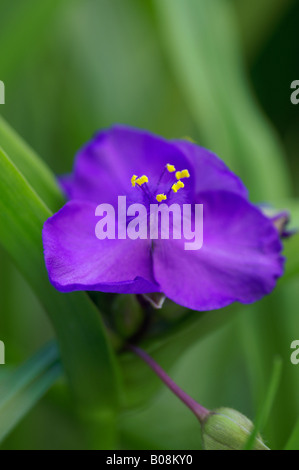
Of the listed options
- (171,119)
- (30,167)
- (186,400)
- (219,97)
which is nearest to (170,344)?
(186,400)

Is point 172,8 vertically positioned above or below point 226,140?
above

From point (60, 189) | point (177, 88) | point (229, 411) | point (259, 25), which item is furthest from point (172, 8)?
point (229, 411)

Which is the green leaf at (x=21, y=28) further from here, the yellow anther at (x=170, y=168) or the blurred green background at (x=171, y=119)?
the yellow anther at (x=170, y=168)

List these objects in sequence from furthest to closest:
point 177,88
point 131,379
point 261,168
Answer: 1. point 177,88
2. point 261,168
3. point 131,379

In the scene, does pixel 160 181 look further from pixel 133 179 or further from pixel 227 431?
pixel 227 431

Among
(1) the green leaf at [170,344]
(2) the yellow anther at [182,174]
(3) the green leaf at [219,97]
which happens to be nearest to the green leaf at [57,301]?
(1) the green leaf at [170,344]

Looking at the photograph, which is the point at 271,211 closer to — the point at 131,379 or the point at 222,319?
the point at 222,319

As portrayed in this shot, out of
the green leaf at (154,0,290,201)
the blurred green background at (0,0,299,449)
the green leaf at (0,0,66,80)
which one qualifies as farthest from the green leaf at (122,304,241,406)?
the green leaf at (0,0,66,80)
